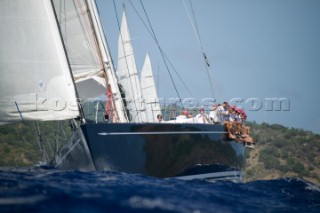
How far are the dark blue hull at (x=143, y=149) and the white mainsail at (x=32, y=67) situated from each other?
45.1 inches

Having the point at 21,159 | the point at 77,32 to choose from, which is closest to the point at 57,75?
the point at 77,32

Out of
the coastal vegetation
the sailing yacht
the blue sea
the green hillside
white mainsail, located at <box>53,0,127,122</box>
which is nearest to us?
the blue sea

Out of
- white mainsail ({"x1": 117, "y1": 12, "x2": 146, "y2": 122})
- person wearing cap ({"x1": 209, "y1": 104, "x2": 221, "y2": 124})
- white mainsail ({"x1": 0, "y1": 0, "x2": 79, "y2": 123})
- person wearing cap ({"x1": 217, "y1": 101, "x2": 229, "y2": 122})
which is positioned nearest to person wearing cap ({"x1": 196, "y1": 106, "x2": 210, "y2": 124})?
person wearing cap ({"x1": 209, "y1": 104, "x2": 221, "y2": 124})

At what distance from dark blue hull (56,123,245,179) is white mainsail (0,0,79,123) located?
115 cm

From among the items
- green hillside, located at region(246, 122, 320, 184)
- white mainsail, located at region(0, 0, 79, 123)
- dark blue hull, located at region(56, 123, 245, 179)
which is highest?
white mainsail, located at region(0, 0, 79, 123)

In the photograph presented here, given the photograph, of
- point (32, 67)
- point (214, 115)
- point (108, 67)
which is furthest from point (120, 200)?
point (214, 115)

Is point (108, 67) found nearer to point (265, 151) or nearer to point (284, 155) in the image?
point (265, 151)

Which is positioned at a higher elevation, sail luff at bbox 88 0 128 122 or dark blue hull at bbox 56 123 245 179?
sail luff at bbox 88 0 128 122

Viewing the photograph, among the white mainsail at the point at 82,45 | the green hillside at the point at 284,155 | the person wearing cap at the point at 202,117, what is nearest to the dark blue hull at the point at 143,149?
the person wearing cap at the point at 202,117

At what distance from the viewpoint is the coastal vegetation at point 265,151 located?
3559 cm

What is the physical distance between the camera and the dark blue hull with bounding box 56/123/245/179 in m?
9.15

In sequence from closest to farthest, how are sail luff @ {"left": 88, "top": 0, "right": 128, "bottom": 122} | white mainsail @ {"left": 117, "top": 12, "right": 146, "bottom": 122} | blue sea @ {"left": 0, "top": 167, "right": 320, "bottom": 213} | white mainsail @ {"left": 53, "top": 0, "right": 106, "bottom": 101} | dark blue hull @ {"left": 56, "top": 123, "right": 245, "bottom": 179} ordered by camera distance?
1. blue sea @ {"left": 0, "top": 167, "right": 320, "bottom": 213}
2. dark blue hull @ {"left": 56, "top": 123, "right": 245, "bottom": 179}
3. sail luff @ {"left": 88, "top": 0, "right": 128, "bottom": 122}
4. white mainsail @ {"left": 53, "top": 0, "right": 106, "bottom": 101}
5. white mainsail @ {"left": 117, "top": 12, "right": 146, "bottom": 122}

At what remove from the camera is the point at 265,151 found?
50.0 metres

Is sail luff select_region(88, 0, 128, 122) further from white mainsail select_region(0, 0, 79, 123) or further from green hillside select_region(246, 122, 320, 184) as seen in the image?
green hillside select_region(246, 122, 320, 184)
